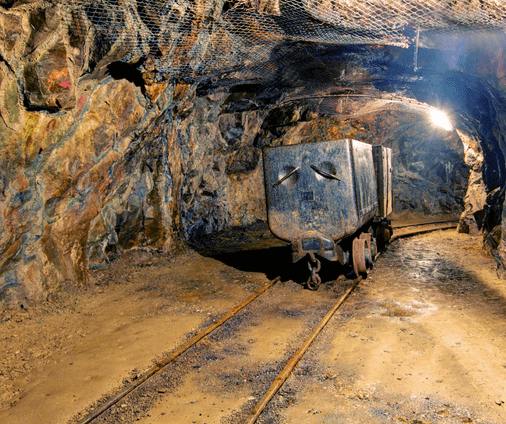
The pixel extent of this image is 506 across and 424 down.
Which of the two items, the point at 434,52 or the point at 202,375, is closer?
the point at 202,375

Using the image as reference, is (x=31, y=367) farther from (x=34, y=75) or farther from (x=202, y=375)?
(x=34, y=75)

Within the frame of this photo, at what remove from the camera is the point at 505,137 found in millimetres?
7656

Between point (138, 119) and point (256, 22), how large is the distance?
3.05 meters

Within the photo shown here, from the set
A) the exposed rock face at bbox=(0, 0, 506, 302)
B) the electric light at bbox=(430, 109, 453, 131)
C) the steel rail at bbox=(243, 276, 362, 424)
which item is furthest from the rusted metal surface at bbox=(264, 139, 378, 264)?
the electric light at bbox=(430, 109, 453, 131)

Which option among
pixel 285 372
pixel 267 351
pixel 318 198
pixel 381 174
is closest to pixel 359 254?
pixel 318 198

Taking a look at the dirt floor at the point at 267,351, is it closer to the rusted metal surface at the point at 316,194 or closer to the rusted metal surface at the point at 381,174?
the rusted metal surface at the point at 316,194

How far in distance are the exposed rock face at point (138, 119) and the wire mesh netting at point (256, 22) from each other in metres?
0.04

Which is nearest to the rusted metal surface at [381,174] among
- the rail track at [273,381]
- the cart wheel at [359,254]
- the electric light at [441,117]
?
the cart wheel at [359,254]

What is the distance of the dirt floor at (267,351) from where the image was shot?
3.56 metres

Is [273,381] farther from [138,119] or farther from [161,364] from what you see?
[138,119]

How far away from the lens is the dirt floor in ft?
11.7

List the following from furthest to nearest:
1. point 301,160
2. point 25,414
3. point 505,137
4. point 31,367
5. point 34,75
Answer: point 505,137
point 301,160
point 34,75
point 31,367
point 25,414

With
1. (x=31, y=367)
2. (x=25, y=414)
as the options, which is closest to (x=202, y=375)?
(x=25, y=414)

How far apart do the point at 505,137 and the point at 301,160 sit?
162 inches
